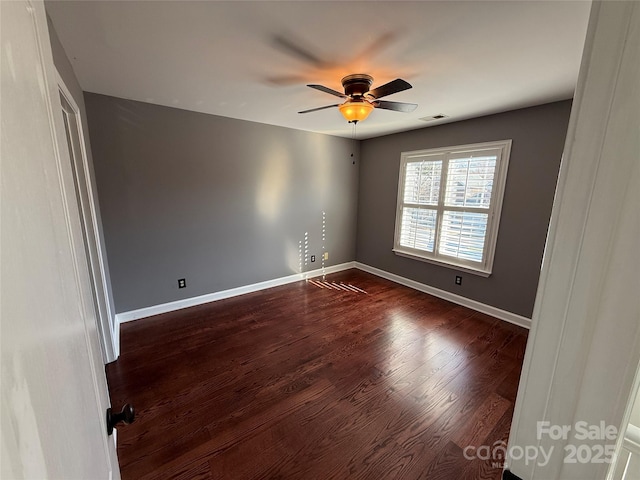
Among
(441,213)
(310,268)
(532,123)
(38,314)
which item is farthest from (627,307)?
(310,268)

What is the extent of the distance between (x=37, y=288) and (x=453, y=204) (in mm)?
3838

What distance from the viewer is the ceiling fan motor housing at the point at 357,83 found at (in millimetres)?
1993

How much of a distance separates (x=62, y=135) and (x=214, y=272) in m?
2.98

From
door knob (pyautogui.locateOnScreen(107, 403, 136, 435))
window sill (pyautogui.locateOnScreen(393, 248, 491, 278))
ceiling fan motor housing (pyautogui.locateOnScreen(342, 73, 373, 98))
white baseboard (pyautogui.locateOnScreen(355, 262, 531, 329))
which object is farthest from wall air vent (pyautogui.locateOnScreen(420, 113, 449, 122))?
door knob (pyautogui.locateOnScreen(107, 403, 136, 435))

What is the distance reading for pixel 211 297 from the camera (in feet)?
11.5

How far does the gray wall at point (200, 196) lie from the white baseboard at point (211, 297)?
0.23 feet

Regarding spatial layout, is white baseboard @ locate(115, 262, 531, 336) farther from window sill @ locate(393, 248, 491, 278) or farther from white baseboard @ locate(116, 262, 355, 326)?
window sill @ locate(393, 248, 491, 278)

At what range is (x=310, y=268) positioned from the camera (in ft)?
14.7

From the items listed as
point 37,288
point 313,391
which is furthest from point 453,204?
point 37,288

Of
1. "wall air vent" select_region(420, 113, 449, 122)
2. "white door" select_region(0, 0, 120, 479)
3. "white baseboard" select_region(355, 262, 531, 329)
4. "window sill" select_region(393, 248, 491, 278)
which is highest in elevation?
"wall air vent" select_region(420, 113, 449, 122)

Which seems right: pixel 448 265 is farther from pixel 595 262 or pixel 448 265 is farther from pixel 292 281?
pixel 595 262

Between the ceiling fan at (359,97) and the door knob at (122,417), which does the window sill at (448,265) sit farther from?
the door knob at (122,417)

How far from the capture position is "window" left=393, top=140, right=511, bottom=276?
313 centimetres

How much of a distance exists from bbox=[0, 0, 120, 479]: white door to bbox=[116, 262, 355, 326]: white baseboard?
2678 millimetres
